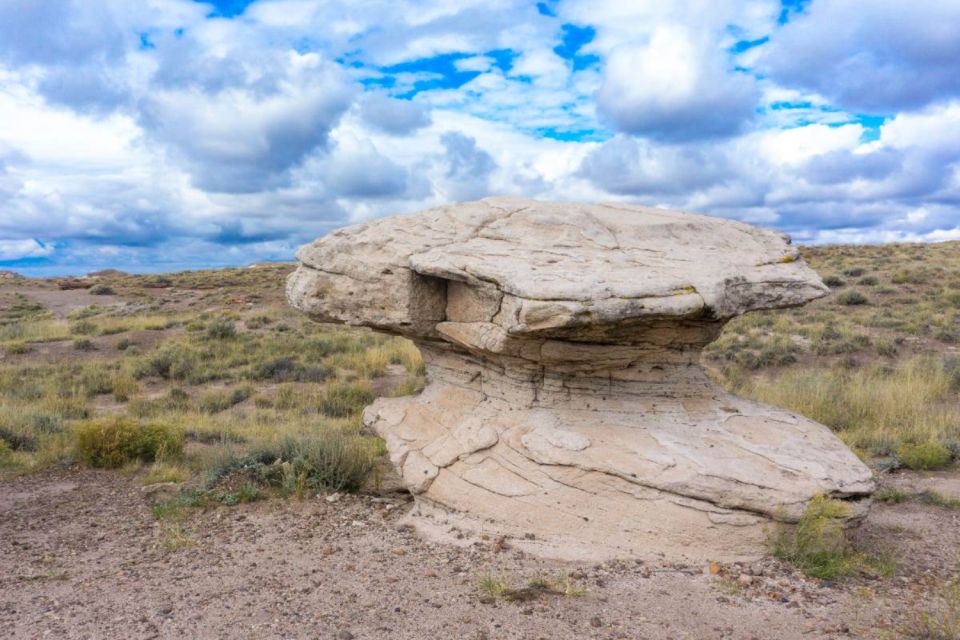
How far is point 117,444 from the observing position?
875 centimetres

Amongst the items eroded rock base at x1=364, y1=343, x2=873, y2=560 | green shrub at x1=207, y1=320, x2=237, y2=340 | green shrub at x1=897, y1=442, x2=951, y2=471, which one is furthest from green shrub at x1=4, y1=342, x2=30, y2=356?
green shrub at x1=897, y1=442, x2=951, y2=471

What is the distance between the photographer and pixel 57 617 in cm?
475

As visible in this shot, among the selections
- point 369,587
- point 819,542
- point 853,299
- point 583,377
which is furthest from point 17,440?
point 853,299

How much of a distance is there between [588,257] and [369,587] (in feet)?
10.3

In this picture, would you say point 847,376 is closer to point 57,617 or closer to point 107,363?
point 57,617

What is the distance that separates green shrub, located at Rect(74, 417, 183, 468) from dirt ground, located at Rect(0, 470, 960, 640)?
6.26ft

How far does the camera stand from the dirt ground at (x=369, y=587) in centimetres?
451

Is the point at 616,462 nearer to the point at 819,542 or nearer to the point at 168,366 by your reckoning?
the point at 819,542

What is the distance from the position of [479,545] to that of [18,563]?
3866mm

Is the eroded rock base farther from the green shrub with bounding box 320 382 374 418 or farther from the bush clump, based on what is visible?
the green shrub with bounding box 320 382 374 418

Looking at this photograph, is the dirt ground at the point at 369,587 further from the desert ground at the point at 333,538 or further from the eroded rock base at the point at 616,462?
the eroded rock base at the point at 616,462

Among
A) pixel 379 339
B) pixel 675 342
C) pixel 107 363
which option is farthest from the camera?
pixel 379 339

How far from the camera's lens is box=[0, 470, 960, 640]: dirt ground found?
451 cm

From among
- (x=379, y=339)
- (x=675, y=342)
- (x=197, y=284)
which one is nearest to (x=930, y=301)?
(x=379, y=339)
